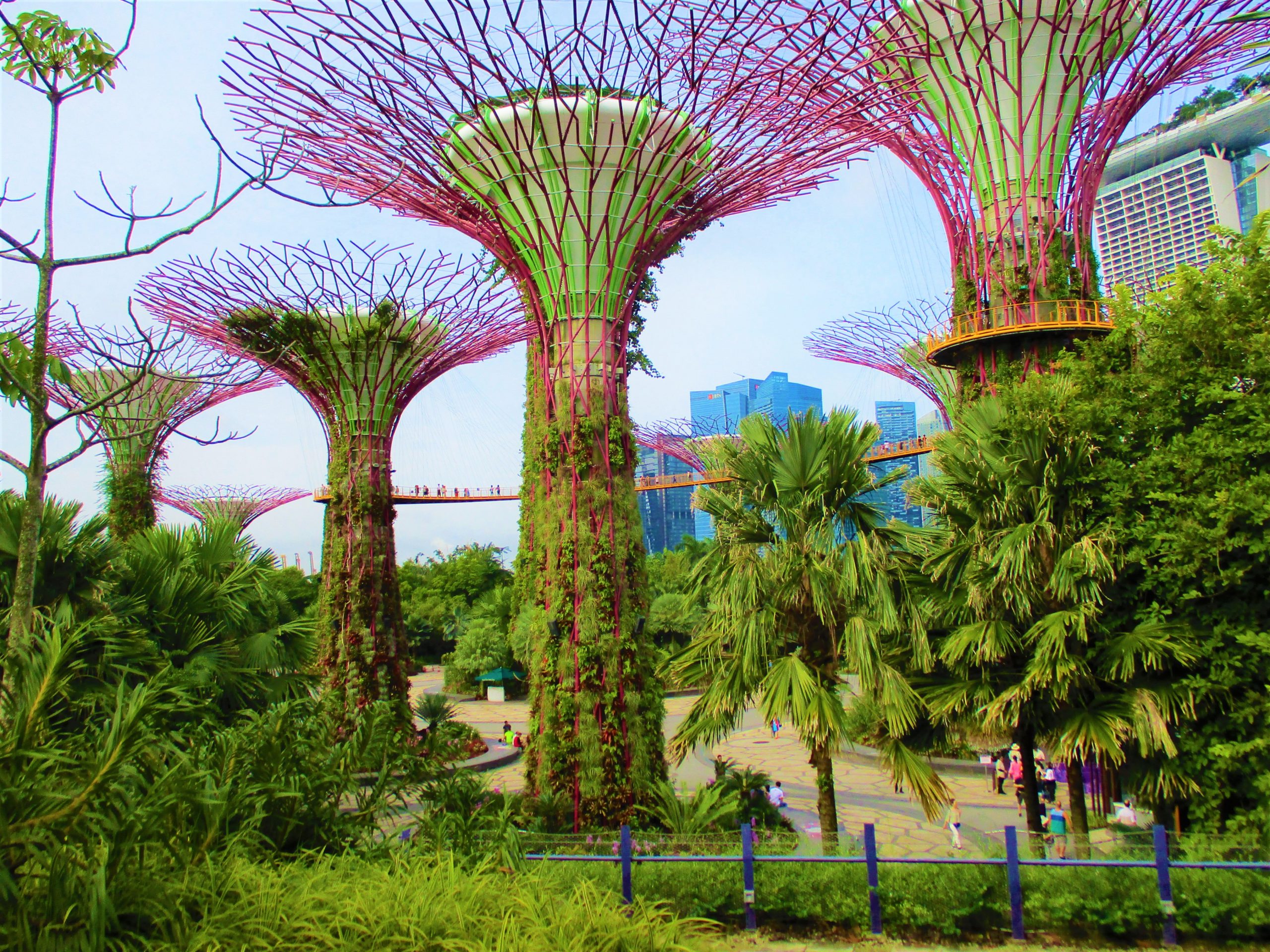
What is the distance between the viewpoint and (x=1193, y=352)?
8727 mm

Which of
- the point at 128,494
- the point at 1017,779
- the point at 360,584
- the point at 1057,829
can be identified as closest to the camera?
the point at 1057,829

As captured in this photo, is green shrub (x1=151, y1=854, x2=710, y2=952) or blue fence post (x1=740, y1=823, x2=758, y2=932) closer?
green shrub (x1=151, y1=854, x2=710, y2=952)

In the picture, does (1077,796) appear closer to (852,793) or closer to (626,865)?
(626,865)

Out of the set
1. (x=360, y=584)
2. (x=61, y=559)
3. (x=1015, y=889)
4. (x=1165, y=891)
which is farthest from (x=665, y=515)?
(x=1165, y=891)

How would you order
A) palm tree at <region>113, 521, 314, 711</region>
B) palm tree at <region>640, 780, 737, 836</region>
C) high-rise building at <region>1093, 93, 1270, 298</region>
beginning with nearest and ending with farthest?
1. palm tree at <region>113, 521, 314, 711</region>
2. palm tree at <region>640, 780, 737, 836</region>
3. high-rise building at <region>1093, 93, 1270, 298</region>

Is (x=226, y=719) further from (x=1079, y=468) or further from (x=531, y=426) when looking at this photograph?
(x=1079, y=468)

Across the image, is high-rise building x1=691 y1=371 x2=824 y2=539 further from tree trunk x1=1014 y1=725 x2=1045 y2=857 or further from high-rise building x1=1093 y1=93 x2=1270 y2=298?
tree trunk x1=1014 y1=725 x2=1045 y2=857

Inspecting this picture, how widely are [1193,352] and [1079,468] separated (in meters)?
1.45

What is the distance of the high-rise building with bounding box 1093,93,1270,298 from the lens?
104812mm

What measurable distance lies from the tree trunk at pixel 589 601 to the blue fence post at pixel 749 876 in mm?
3281

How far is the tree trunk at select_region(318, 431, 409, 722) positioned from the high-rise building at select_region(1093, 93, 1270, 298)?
98.2 m

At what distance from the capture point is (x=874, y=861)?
295 inches

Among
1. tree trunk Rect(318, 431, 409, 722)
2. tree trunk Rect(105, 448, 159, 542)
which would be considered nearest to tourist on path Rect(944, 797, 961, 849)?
tree trunk Rect(318, 431, 409, 722)

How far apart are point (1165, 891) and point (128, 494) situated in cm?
2485
